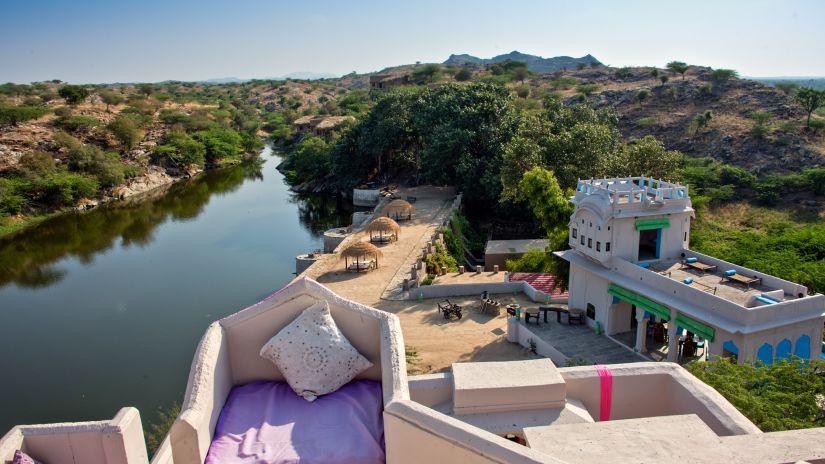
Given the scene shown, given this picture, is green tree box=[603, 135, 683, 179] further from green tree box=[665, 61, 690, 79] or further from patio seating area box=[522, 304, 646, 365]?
green tree box=[665, 61, 690, 79]

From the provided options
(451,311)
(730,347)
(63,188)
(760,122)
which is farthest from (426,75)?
(730,347)

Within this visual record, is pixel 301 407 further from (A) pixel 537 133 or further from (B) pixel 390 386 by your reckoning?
(A) pixel 537 133

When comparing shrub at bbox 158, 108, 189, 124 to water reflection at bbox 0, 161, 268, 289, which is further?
Answer: shrub at bbox 158, 108, 189, 124

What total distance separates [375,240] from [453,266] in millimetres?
4233

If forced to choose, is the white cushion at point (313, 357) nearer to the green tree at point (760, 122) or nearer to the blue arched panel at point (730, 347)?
the blue arched panel at point (730, 347)

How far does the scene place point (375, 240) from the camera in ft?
81.6

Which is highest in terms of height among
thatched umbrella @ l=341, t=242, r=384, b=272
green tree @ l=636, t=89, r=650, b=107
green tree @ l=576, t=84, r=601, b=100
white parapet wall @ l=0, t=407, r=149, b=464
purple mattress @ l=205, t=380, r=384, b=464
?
green tree @ l=576, t=84, r=601, b=100

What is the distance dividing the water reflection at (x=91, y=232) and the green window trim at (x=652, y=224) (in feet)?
79.8

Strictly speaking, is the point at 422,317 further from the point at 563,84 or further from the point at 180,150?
the point at 563,84

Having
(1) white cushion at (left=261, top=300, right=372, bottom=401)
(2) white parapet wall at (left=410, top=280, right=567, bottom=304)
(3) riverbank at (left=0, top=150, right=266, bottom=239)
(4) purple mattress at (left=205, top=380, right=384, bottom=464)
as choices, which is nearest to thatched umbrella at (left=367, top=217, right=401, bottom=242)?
(2) white parapet wall at (left=410, top=280, right=567, bottom=304)

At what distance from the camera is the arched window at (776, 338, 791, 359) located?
415 inches

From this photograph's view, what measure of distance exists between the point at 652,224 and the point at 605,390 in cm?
887

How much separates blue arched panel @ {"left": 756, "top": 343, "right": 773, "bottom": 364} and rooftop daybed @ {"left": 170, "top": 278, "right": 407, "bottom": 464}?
28.3 ft

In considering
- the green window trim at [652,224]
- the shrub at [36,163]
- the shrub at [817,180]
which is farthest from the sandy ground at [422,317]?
the shrub at [36,163]
